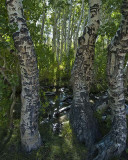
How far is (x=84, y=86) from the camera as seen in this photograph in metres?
3.85

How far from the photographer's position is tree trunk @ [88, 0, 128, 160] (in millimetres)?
2728

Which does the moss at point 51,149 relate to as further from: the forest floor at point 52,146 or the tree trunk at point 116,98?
the tree trunk at point 116,98

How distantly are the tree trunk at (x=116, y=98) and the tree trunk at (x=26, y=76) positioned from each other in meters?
1.59

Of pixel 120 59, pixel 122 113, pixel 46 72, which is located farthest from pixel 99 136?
pixel 46 72

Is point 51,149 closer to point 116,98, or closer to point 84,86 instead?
point 84,86

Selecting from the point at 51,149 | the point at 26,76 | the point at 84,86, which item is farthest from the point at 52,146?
the point at 26,76

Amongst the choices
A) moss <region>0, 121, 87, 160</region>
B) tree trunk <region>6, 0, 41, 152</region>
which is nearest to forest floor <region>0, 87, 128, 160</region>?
moss <region>0, 121, 87, 160</region>

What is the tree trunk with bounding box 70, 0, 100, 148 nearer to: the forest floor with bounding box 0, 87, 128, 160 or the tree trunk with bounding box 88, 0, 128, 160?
the forest floor with bounding box 0, 87, 128, 160

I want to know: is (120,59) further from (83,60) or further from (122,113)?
(122,113)

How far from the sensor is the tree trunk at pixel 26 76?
97.8 inches

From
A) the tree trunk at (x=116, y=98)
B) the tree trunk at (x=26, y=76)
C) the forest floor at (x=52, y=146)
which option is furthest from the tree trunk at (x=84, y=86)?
the tree trunk at (x=26, y=76)

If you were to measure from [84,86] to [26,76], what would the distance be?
6.00 feet

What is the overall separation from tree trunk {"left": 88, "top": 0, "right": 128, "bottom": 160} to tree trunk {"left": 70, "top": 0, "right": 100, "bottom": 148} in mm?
542

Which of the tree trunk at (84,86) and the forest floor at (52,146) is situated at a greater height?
the tree trunk at (84,86)
